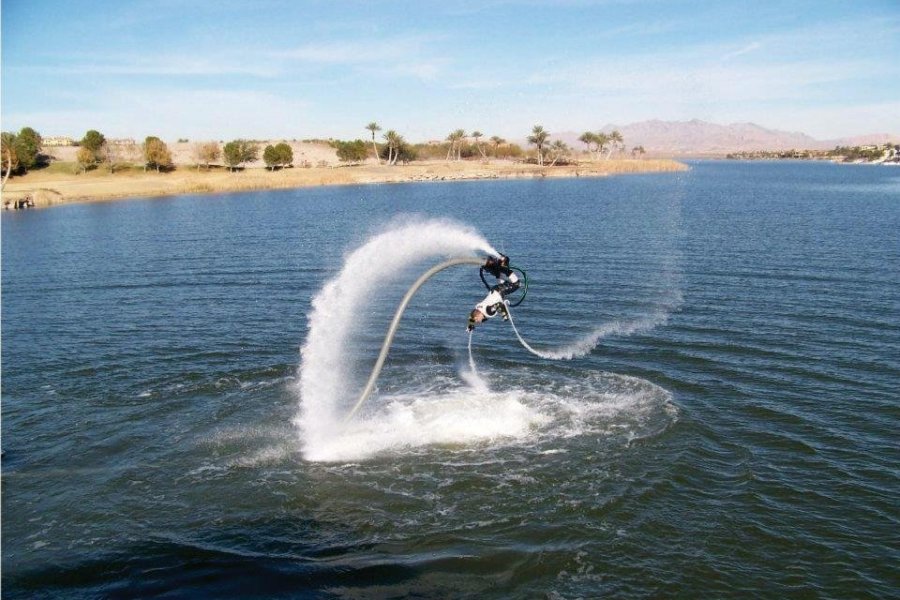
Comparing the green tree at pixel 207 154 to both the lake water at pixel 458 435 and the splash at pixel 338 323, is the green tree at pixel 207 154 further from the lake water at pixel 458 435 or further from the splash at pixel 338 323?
the splash at pixel 338 323

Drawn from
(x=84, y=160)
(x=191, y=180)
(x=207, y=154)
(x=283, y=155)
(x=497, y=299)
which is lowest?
(x=497, y=299)

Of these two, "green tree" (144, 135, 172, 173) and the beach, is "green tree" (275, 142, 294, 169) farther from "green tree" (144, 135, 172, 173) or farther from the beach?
"green tree" (144, 135, 172, 173)

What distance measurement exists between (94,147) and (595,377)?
6920 inches

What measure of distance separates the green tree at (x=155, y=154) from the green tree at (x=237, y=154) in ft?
50.2

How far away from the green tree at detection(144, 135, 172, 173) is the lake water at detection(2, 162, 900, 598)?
130885 millimetres

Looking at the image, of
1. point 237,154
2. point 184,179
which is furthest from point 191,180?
point 237,154

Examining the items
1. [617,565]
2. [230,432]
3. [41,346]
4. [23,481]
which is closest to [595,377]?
[617,565]

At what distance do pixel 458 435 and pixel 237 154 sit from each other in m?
172

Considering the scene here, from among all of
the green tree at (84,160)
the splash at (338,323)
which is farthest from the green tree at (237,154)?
the splash at (338,323)

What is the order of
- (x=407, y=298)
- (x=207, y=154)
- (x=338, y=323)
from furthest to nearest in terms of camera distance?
1. (x=207, y=154)
2. (x=338, y=323)
3. (x=407, y=298)

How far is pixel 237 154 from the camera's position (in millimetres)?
178000

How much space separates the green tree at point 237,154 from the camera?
176 meters

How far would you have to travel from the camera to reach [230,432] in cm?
2256

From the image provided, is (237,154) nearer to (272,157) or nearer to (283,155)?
(272,157)
